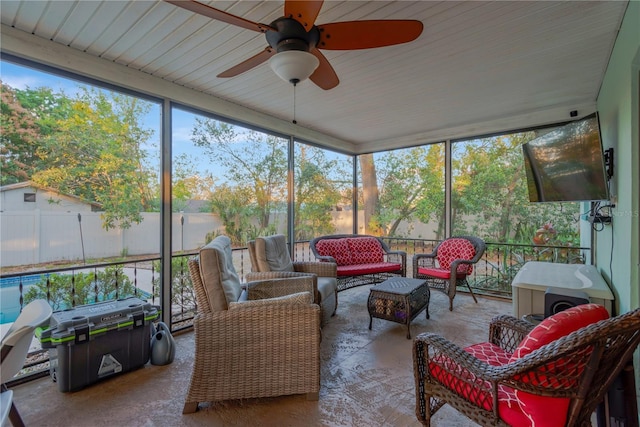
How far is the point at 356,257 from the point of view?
14.8 ft

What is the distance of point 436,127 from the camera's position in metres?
4.49

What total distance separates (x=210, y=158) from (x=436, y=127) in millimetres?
3368

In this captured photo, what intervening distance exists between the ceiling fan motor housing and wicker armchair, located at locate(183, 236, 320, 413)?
1320 millimetres

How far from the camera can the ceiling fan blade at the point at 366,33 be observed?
59.2 inches

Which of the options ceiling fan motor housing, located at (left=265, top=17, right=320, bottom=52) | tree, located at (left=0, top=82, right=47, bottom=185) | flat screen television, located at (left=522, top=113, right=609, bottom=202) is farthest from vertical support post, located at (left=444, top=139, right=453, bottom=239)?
tree, located at (left=0, top=82, right=47, bottom=185)

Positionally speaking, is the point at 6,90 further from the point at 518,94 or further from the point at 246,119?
the point at 518,94

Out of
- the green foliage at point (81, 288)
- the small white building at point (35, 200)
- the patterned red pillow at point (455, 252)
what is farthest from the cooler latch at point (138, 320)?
the patterned red pillow at point (455, 252)

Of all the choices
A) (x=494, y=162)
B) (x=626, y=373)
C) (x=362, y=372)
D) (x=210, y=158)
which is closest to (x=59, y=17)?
(x=210, y=158)

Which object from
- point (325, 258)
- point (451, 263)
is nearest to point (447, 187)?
point (451, 263)

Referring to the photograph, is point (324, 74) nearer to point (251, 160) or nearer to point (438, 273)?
point (251, 160)

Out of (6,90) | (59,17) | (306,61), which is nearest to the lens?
(306,61)

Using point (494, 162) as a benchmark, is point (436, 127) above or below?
above

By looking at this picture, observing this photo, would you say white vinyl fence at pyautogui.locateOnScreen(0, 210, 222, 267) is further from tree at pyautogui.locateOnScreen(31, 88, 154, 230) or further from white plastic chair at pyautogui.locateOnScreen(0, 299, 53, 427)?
white plastic chair at pyautogui.locateOnScreen(0, 299, 53, 427)

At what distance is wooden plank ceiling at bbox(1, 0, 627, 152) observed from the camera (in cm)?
186
